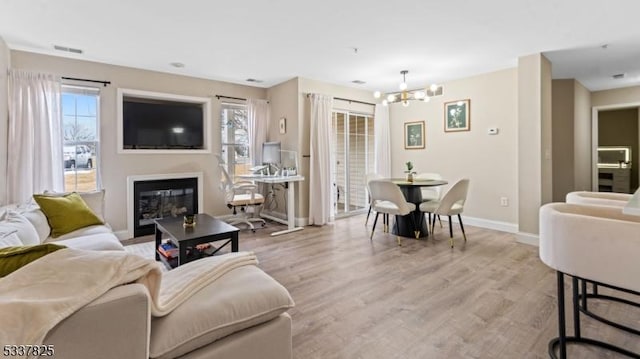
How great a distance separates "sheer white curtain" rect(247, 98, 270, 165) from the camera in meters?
5.54

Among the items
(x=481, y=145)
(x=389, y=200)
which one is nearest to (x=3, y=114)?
(x=389, y=200)

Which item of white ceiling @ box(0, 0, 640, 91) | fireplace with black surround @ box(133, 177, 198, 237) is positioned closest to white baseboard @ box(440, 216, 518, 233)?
white ceiling @ box(0, 0, 640, 91)

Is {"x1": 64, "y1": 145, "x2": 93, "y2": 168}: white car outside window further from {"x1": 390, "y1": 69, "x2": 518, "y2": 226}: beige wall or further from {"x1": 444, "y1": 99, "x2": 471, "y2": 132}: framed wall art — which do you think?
{"x1": 444, "y1": 99, "x2": 471, "y2": 132}: framed wall art

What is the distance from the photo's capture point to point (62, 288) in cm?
91

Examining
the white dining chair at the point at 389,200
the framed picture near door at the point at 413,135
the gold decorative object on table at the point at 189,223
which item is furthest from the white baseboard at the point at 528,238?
the gold decorative object on table at the point at 189,223

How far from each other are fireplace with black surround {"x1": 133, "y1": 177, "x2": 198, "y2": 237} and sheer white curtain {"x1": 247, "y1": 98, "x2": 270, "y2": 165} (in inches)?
44.9

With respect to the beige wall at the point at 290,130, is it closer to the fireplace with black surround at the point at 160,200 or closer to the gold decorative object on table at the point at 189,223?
the fireplace with black surround at the point at 160,200

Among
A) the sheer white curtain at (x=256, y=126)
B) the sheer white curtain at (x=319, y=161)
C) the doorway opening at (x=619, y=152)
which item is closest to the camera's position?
the sheer white curtain at (x=319, y=161)

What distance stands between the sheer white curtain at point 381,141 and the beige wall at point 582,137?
3265 mm

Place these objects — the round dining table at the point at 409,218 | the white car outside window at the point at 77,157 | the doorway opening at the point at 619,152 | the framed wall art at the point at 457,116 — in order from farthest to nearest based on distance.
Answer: the doorway opening at the point at 619,152 < the framed wall art at the point at 457,116 < the round dining table at the point at 409,218 < the white car outside window at the point at 77,157

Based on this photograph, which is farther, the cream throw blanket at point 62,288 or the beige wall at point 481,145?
the beige wall at point 481,145

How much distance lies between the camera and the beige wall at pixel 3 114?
→ 336cm

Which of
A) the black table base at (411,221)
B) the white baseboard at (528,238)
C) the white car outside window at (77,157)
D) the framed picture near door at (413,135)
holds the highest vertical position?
the framed picture near door at (413,135)

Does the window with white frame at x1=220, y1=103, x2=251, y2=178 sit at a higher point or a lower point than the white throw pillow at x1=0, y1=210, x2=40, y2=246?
higher
